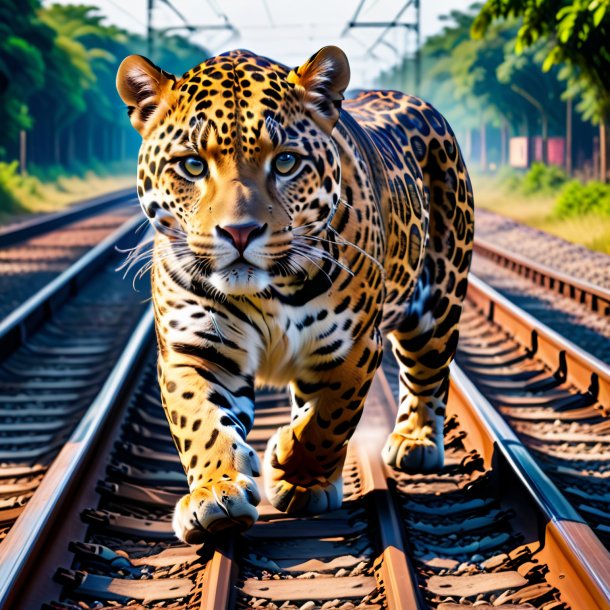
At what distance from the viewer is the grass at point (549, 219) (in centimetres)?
1418

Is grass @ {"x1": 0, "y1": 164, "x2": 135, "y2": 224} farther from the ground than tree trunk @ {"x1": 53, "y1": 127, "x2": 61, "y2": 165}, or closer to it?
closer to it

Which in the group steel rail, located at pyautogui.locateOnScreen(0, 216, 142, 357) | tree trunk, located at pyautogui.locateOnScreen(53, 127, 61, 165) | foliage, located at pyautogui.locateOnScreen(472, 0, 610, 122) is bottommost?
steel rail, located at pyautogui.locateOnScreen(0, 216, 142, 357)

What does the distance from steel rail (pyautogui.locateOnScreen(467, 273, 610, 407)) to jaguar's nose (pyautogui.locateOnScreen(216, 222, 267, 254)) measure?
307cm

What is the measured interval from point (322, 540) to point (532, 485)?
82 cm

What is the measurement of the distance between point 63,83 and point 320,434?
34.0m

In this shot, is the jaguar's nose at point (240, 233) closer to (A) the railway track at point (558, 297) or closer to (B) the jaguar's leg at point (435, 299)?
(B) the jaguar's leg at point (435, 299)

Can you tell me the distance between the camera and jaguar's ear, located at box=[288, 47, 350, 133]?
350 centimetres

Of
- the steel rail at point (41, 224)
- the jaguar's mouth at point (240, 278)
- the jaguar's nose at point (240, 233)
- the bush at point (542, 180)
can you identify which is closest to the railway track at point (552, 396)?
the jaguar's mouth at point (240, 278)

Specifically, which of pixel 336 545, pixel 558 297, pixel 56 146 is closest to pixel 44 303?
pixel 558 297

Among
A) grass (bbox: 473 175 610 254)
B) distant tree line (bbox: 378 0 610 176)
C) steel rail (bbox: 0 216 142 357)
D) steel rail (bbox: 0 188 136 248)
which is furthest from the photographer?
steel rail (bbox: 0 188 136 248)

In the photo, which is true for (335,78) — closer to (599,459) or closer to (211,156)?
(211,156)

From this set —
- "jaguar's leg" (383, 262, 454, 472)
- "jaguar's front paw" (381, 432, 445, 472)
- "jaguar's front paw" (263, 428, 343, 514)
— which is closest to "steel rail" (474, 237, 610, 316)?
"jaguar's leg" (383, 262, 454, 472)

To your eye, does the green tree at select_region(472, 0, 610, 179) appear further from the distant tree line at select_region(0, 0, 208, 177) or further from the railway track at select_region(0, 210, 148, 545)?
the distant tree line at select_region(0, 0, 208, 177)

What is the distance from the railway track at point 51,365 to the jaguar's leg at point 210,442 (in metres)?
0.87
